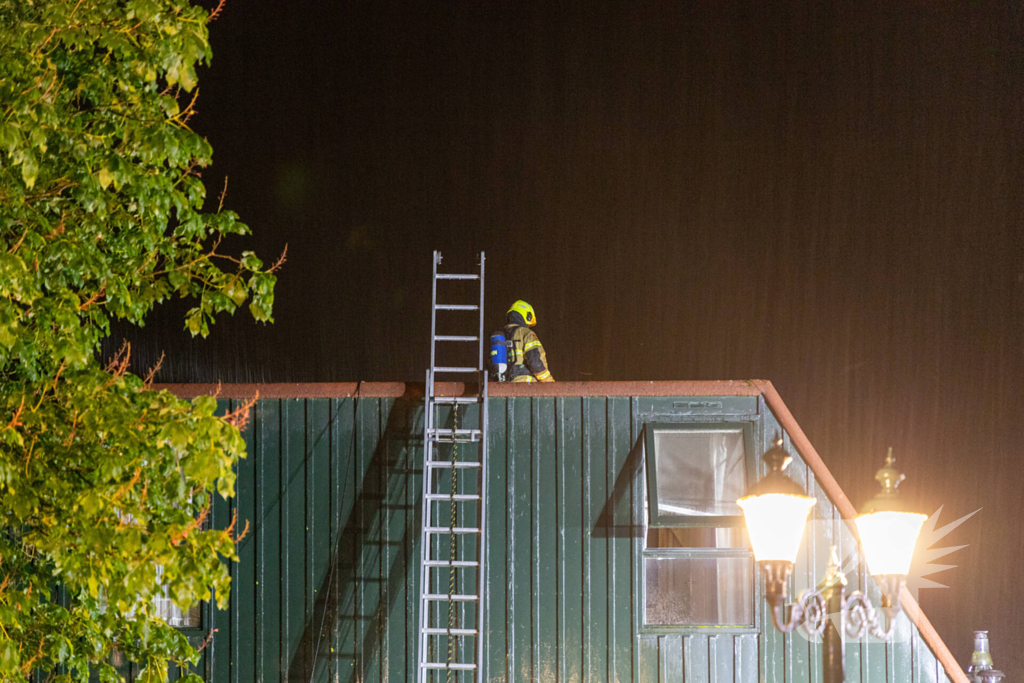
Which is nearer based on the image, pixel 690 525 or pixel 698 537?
pixel 690 525

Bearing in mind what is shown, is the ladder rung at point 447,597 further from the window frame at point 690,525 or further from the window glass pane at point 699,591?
the window glass pane at point 699,591

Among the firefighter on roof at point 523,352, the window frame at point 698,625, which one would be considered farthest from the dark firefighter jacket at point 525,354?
the window frame at point 698,625

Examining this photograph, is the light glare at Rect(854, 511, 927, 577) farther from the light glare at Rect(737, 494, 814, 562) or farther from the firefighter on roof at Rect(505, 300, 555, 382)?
the firefighter on roof at Rect(505, 300, 555, 382)

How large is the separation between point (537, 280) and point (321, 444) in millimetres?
13696

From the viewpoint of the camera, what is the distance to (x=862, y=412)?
24.2 m

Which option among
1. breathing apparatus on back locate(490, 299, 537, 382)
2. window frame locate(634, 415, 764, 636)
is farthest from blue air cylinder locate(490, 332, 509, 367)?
window frame locate(634, 415, 764, 636)

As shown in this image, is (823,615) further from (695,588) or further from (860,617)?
(695,588)

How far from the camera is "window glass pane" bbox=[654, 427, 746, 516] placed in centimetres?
818

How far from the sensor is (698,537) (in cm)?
833

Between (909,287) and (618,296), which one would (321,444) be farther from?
(909,287)

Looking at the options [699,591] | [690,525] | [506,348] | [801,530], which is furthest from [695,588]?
[801,530]

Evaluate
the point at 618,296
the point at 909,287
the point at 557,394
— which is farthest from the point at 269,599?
the point at 909,287

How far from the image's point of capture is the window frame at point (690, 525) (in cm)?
802

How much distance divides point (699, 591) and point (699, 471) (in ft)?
3.41
